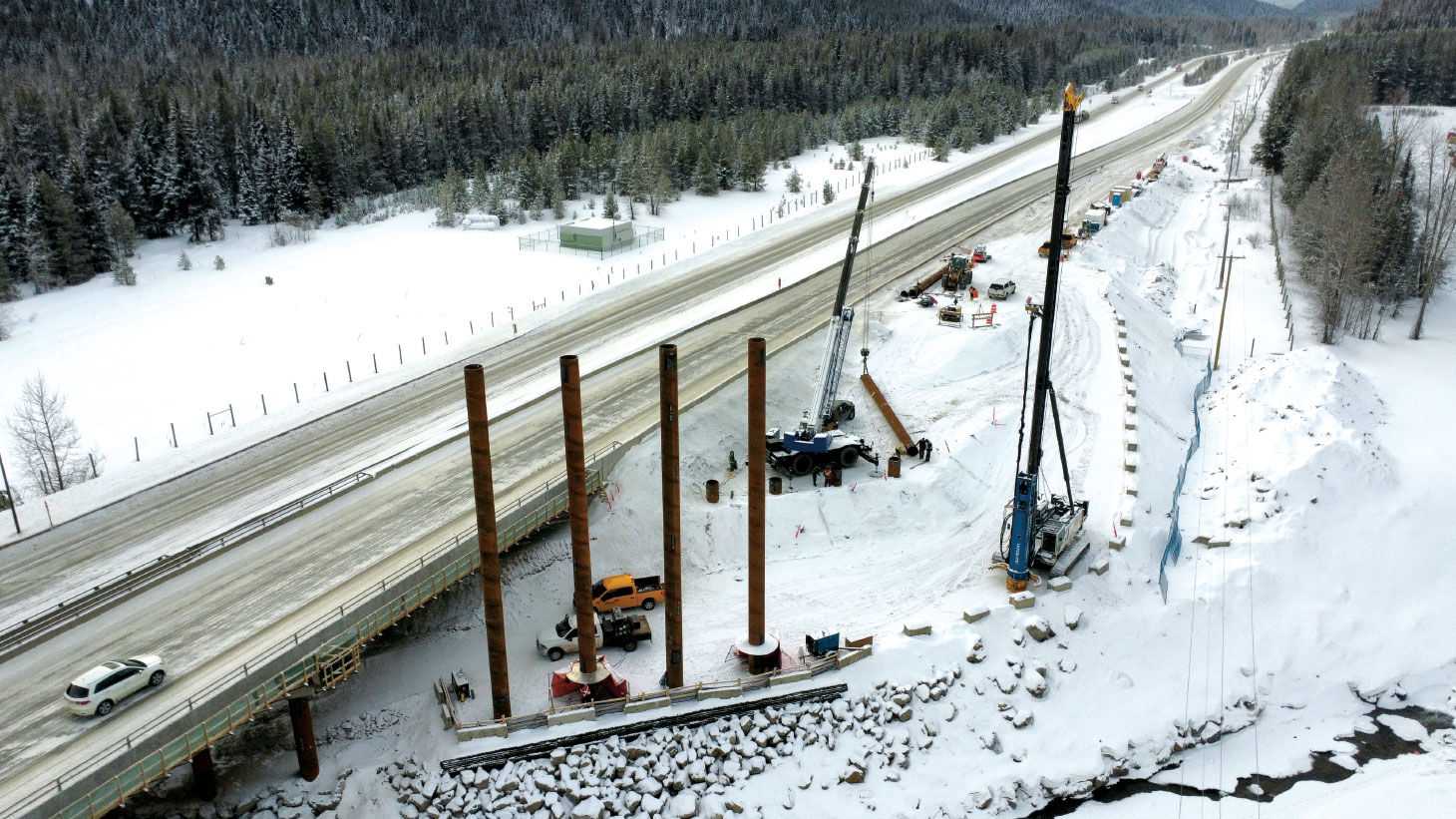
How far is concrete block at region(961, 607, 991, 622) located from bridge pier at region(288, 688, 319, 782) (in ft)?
62.4

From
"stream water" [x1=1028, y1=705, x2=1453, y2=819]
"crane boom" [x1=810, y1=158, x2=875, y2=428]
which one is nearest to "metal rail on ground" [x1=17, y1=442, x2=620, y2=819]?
"crane boom" [x1=810, y1=158, x2=875, y2=428]

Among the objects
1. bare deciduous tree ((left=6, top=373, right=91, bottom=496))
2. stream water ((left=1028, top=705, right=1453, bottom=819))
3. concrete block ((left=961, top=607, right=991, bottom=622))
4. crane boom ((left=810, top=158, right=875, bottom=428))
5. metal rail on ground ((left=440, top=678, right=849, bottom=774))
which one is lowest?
stream water ((left=1028, top=705, right=1453, bottom=819))

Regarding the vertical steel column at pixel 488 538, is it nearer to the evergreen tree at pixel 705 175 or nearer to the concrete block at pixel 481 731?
the concrete block at pixel 481 731

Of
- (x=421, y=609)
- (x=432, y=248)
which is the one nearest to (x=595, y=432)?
(x=421, y=609)

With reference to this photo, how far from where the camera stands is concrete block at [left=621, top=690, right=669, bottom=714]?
2650 cm

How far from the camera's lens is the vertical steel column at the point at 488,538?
23.4 m

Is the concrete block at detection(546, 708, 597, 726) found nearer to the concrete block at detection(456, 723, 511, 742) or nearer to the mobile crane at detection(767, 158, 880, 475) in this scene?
the concrete block at detection(456, 723, 511, 742)

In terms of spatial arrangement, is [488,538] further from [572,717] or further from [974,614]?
[974,614]

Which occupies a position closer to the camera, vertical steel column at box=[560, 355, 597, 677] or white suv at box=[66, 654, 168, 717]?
white suv at box=[66, 654, 168, 717]

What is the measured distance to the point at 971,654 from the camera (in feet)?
95.7

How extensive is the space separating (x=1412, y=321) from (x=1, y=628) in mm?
76687

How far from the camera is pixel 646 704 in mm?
26594

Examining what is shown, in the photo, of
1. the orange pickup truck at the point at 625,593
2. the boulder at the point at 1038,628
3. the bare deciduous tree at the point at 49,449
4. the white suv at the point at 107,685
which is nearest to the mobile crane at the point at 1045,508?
the boulder at the point at 1038,628

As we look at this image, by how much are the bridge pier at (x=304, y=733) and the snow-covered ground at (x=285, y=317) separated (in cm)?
1509
